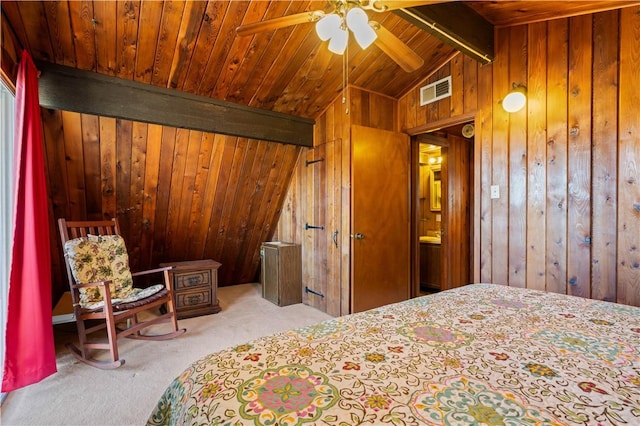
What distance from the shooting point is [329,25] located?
145 centimetres

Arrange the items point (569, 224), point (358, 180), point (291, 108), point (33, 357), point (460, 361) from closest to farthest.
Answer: point (460, 361), point (33, 357), point (569, 224), point (358, 180), point (291, 108)

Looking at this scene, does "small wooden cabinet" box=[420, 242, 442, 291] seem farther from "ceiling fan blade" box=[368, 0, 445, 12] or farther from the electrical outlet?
"ceiling fan blade" box=[368, 0, 445, 12]

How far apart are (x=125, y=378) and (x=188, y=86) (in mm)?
2237

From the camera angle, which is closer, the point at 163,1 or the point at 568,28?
the point at 163,1

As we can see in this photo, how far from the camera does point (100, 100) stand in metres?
2.30

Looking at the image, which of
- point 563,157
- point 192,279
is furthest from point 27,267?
point 563,157

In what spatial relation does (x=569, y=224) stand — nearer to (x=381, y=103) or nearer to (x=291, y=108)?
(x=381, y=103)

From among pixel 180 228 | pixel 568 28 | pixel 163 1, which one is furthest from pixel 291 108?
pixel 568 28

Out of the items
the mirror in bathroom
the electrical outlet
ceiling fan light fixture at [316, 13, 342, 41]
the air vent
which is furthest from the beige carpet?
the mirror in bathroom

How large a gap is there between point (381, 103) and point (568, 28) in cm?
155

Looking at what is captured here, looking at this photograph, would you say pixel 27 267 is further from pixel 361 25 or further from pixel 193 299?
pixel 361 25

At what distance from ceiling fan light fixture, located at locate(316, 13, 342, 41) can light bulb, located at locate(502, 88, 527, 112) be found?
5.27ft

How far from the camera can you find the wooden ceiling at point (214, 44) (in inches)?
74.5

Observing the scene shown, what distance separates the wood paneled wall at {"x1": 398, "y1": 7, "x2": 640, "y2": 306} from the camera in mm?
1902
